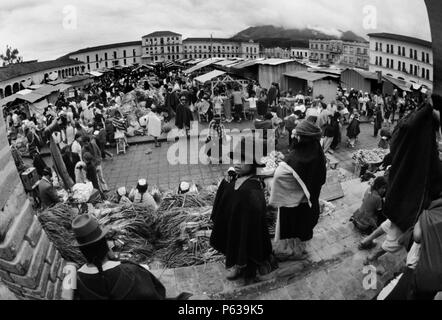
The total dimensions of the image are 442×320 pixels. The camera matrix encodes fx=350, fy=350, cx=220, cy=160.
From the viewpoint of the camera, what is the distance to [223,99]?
14.4m

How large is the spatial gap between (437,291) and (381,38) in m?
48.6

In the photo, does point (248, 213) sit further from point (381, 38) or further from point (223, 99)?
point (381, 38)

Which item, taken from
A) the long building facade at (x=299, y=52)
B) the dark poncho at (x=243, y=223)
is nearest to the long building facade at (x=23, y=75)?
the dark poncho at (x=243, y=223)

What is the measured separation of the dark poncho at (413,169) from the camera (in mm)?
3102

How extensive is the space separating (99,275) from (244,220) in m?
1.44

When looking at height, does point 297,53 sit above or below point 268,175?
above

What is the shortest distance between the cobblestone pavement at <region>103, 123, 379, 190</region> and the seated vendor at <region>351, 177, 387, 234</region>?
437cm

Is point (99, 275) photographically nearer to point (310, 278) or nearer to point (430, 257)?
point (310, 278)

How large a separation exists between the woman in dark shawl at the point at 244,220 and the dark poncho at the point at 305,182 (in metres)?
0.36

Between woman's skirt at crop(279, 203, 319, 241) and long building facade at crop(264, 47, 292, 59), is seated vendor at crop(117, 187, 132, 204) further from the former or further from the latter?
long building facade at crop(264, 47, 292, 59)

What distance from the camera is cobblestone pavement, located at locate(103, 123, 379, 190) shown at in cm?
864

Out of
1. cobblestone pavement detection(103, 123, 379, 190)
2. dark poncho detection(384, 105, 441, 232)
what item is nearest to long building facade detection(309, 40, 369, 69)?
cobblestone pavement detection(103, 123, 379, 190)

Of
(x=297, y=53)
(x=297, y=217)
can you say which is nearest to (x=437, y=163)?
(x=297, y=217)

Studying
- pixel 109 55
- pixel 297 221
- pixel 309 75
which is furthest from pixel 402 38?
pixel 109 55
